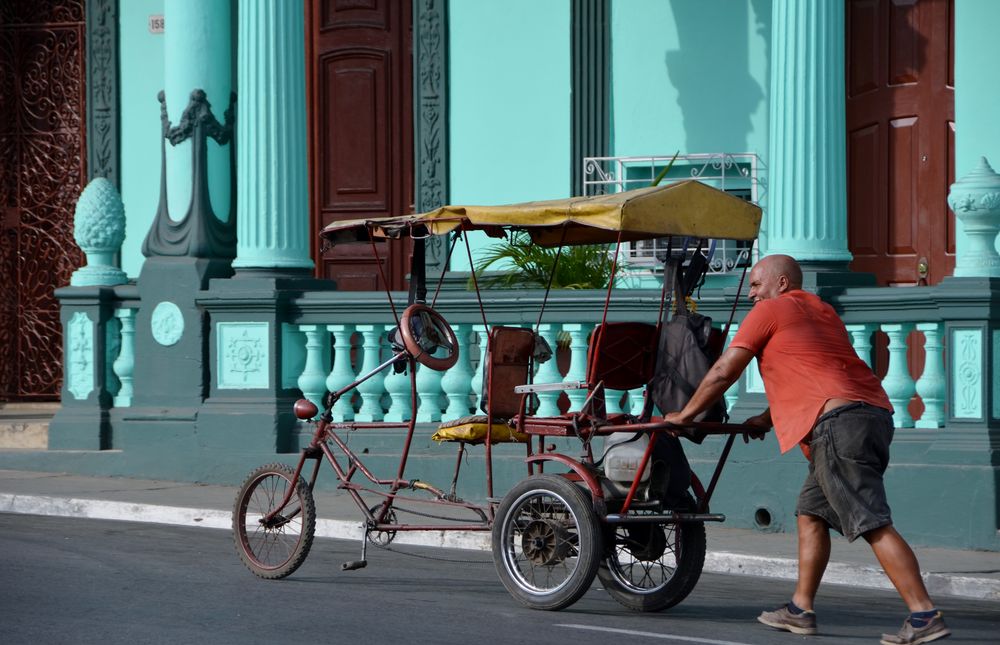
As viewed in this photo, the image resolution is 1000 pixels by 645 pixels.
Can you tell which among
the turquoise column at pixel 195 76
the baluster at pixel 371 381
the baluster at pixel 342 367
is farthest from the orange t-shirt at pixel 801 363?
the turquoise column at pixel 195 76

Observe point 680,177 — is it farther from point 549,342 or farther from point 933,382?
point 933,382

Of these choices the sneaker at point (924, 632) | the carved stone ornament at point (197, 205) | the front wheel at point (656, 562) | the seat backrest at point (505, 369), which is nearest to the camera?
the sneaker at point (924, 632)

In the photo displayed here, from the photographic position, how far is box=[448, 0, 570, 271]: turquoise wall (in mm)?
15352

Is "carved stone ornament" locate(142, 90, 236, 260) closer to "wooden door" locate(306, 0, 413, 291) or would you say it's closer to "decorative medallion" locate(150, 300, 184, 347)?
"decorative medallion" locate(150, 300, 184, 347)

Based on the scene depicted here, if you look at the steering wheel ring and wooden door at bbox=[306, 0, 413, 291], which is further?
wooden door at bbox=[306, 0, 413, 291]

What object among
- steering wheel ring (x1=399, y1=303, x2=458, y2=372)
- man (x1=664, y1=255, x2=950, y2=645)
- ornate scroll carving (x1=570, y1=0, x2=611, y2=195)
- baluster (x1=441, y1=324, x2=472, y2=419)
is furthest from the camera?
ornate scroll carving (x1=570, y1=0, x2=611, y2=195)

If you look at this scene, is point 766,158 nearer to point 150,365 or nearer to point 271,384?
point 271,384

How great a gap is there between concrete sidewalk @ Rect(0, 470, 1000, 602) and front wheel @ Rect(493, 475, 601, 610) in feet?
6.91

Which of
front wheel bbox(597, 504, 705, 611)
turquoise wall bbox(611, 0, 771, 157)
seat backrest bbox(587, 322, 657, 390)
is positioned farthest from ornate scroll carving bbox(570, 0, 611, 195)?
front wheel bbox(597, 504, 705, 611)

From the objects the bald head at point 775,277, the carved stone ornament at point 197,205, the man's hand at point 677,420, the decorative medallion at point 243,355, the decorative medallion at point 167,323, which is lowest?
the man's hand at point 677,420

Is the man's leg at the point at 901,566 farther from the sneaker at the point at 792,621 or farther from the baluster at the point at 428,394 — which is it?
the baluster at the point at 428,394

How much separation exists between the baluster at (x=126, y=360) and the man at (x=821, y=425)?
25.5 ft

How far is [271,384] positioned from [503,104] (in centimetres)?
382

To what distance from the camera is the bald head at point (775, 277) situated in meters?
8.05
